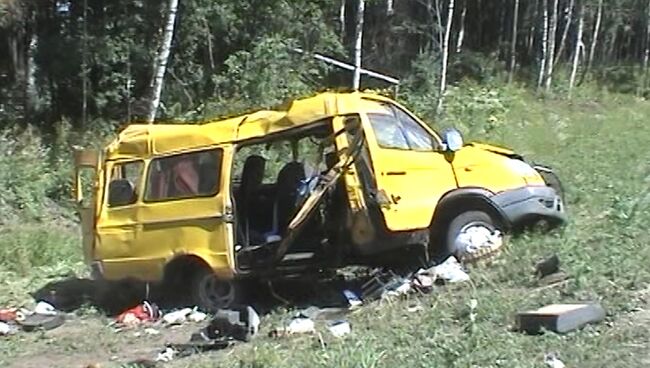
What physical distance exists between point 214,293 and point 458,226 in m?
2.76

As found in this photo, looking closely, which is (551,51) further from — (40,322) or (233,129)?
(40,322)

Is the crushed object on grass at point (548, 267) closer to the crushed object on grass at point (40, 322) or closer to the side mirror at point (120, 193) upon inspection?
the side mirror at point (120, 193)

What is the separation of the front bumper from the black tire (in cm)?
22

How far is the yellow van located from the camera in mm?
11305

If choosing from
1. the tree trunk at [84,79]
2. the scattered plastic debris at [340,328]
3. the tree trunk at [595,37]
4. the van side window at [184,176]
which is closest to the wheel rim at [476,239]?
the scattered plastic debris at [340,328]

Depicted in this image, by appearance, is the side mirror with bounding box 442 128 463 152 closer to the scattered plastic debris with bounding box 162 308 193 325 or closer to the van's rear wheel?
the van's rear wheel

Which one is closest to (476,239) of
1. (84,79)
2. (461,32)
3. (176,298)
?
(176,298)

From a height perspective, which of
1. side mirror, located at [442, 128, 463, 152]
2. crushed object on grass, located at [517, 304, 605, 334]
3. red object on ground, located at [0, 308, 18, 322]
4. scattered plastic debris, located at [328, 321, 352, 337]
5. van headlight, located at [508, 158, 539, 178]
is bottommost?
red object on ground, located at [0, 308, 18, 322]

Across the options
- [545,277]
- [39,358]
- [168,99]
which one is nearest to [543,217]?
[545,277]

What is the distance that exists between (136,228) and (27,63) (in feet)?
53.7

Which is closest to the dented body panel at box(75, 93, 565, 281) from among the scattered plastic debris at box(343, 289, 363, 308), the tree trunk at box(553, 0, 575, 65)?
the scattered plastic debris at box(343, 289, 363, 308)

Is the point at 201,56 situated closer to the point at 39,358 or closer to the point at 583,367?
the point at 39,358

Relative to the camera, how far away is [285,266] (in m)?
11.6

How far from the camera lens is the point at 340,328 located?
9367 mm
